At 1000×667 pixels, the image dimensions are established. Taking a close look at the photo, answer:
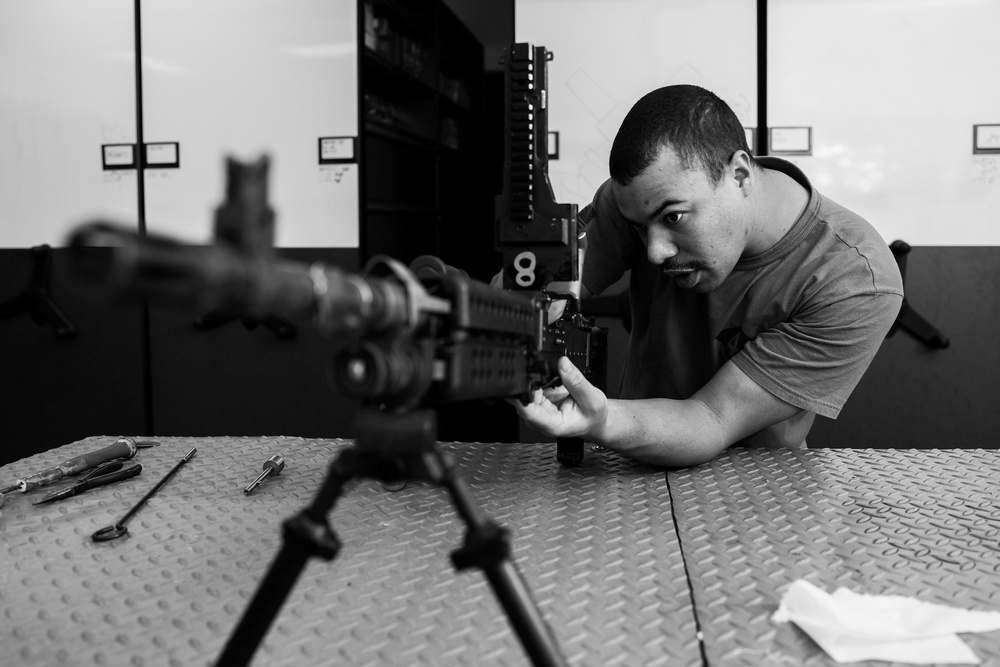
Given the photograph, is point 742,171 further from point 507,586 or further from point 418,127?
point 418,127

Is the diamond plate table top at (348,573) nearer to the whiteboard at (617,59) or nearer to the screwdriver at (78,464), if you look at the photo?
the screwdriver at (78,464)

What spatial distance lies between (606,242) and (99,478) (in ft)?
3.64

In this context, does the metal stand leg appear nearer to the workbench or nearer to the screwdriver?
the workbench

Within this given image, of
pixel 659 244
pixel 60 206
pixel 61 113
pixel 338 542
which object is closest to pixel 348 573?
pixel 338 542

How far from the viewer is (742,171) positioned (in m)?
1.36

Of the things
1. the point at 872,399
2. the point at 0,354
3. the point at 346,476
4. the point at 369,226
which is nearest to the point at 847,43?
the point at 872,399

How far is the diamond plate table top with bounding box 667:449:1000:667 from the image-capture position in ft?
2.42

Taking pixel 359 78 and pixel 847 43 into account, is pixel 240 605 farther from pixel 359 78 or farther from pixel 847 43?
pixel 847 43

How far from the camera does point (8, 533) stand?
0.97 metres

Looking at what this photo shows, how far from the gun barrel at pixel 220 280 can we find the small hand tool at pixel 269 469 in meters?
0.69

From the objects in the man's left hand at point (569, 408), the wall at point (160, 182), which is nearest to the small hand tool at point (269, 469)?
the man's left hand at point (569, 408)

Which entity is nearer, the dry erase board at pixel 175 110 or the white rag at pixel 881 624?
the white rag at pixel 881 624

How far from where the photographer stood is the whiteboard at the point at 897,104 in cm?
271

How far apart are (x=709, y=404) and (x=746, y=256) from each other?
0.32m
